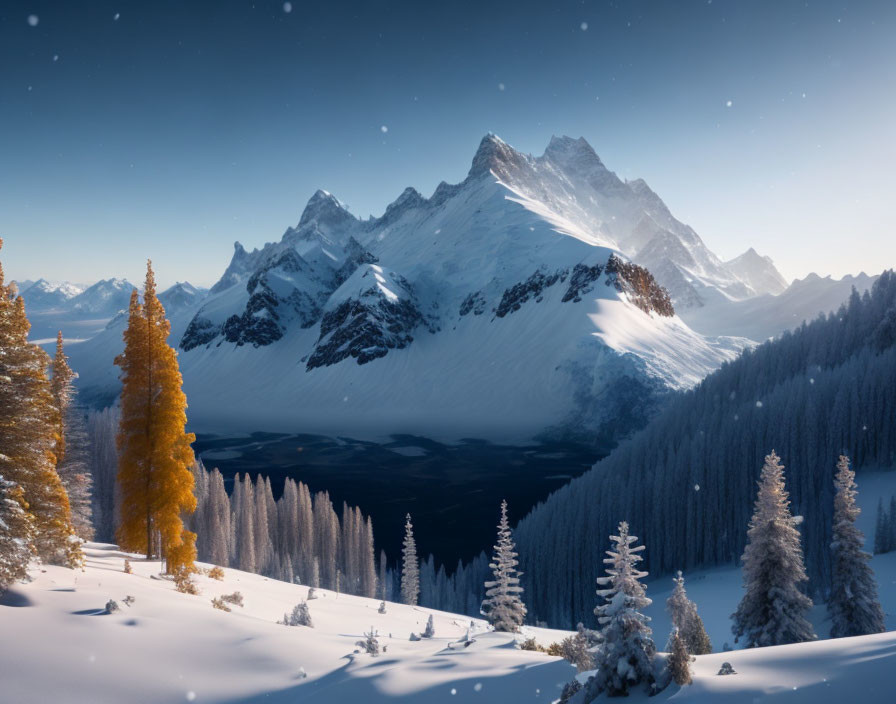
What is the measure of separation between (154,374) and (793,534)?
29682 mm

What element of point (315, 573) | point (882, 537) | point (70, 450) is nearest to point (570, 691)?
point (70, 450)

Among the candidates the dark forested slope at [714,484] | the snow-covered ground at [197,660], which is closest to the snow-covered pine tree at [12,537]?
the snow-covered ground at [197,660]

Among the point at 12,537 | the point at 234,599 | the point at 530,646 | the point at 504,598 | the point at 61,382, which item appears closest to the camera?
the point at 12,537

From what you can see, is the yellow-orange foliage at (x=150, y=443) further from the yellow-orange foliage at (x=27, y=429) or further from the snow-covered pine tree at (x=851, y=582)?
the snow-covered pine tree at (x=851, y=582)

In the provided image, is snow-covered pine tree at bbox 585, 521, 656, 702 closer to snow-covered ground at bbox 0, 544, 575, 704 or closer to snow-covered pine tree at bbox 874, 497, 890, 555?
snow-covered ground at bbox 0, 544, 575, 704

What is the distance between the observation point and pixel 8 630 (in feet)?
34.4

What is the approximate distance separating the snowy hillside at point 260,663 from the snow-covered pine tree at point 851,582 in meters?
18.9

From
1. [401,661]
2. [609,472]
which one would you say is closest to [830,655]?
[401,661]

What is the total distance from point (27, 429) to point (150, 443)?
8.89 meters

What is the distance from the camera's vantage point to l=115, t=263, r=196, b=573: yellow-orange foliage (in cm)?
2170

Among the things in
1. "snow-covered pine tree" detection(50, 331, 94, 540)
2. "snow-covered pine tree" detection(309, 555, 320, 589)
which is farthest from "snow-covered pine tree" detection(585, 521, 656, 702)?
"snow-covered pine tree" detection(309, 555, 320, 589)

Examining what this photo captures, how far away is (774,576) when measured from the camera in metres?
23.1

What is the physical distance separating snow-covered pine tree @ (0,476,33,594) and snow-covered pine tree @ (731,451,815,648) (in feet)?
86.3

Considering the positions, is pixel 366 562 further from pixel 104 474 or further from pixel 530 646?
pixel 530 646
